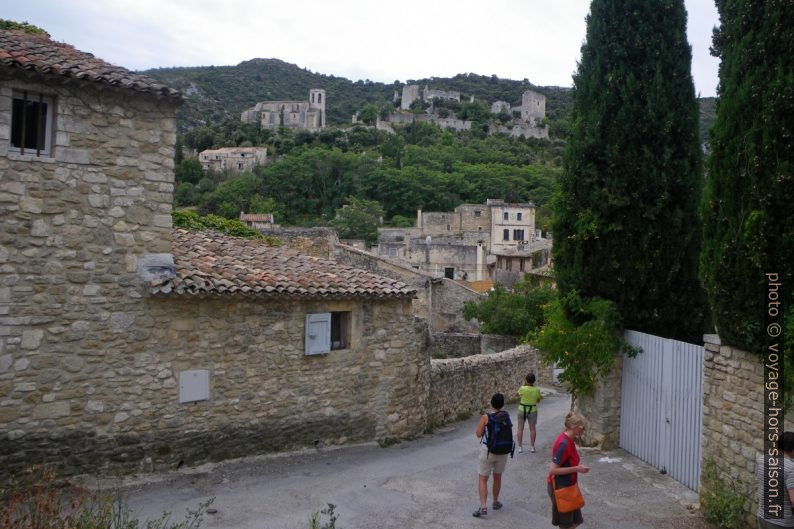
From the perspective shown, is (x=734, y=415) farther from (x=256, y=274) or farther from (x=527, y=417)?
(x=256, y=274)

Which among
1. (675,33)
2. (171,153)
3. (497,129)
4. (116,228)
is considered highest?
(497,129)

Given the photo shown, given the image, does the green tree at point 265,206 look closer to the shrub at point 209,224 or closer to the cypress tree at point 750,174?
the shrub at point 209,224

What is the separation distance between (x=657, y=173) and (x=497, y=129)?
393ft

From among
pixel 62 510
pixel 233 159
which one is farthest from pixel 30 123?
pixel 233 159

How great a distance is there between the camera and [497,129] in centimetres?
12644

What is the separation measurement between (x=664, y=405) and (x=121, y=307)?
26.2 ft

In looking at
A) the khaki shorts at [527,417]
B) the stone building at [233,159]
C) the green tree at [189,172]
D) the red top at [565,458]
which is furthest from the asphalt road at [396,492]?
the stone building at [233,159]

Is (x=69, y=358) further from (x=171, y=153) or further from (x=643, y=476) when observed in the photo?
(x=643, y=476)

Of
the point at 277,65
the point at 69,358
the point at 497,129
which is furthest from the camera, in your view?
the point at 277,65

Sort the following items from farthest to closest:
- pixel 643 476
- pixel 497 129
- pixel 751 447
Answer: pixel 497 129 → pixel 643 476 → pixel 751 447

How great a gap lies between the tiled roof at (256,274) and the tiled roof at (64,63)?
2710 millimetres

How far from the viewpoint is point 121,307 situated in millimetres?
9133

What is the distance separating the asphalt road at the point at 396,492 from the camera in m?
7.84

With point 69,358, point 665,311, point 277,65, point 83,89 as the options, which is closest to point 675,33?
point 665,311
